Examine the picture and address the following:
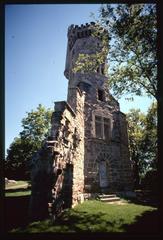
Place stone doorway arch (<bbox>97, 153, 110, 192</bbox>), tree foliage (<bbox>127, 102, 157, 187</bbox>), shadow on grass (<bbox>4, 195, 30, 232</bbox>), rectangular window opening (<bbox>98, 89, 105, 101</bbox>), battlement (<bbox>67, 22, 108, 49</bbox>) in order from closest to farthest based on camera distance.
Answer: shadow on grass (<bbox>4, 195, 30, 232</bbox>)
stone doorway arch (<bbox>97, 153, 110, 192</bbox>)
rectangular window opening (<bbox>98, 89, 105, 101</bbox>)
battlement (<bbox>67, 22, 108, 49</bbox>)
tree foliage (<bbox>127, 102, 157, 187</bbox>)

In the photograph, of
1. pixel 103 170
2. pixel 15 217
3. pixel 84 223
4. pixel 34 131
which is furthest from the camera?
pixel 34 131

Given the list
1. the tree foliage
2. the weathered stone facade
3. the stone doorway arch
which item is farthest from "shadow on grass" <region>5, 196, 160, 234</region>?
the tree foliage

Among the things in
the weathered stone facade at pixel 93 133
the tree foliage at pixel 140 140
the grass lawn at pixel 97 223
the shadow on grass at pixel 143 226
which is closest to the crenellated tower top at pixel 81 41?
the weathered stone facade at pixel 93 133

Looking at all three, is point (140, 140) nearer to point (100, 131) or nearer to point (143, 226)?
point (100, 131)

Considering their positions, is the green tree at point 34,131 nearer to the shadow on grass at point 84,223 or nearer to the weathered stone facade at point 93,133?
the weathered stone facade at point 93,133

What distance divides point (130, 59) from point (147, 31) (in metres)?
1.95

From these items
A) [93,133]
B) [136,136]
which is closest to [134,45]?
[93,133]

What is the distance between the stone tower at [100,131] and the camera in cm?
1514

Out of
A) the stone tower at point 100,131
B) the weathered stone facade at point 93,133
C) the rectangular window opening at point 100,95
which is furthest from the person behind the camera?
the rectangular window opening at point 100,95

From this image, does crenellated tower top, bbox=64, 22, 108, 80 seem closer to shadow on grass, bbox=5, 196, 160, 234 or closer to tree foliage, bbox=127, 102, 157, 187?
tree foliage, bbox=127, 102, 157, 187

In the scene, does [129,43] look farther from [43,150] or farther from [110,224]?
[110,224]

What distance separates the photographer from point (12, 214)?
823 centimetres

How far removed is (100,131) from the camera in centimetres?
1681

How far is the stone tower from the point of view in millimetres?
15141
